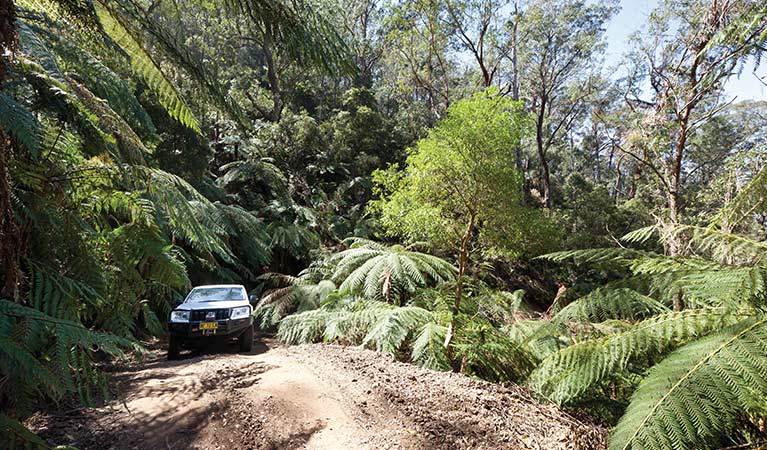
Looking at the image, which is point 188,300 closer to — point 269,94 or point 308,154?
point 308,154

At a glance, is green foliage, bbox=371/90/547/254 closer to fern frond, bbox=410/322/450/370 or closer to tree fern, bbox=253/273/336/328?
fern frond, bbox=410/322/450/370

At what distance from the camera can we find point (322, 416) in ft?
8.88

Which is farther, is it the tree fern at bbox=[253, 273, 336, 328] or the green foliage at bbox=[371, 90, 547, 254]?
the tree fern at bbox=[253, 273, 336, 328]

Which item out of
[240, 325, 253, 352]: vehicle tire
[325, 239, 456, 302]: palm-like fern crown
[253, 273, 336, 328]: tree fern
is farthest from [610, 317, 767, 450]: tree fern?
[253, 273, 336, 328]: tree fern

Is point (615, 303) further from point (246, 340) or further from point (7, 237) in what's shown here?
point (246, 340)

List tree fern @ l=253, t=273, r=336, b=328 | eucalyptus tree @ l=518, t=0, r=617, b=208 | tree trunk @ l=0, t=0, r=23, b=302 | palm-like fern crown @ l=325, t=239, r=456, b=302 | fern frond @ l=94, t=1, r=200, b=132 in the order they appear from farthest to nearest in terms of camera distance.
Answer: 1. eucalyptus tree @ l=518, t=0, r=617, b=208
2. tree fern @ l=253, t=273, r=336, b=328
3. palm-like fern crown @ l=325, t=239, r=456, b=302
4. fern frond @ l=94, t=1, r=200, b=132
5. tree trunk @ l=0, t=0, r=23, b=302

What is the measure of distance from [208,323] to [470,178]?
4310mm

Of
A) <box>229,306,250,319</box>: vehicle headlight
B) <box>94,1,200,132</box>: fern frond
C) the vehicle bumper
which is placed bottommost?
the vehicle bumper

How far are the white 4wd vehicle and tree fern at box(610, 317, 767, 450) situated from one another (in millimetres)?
5569

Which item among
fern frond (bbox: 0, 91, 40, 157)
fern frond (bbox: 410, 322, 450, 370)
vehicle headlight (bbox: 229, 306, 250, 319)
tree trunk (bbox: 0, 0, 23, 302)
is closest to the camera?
fern frond (bbox: 0, 91, 40, 157)

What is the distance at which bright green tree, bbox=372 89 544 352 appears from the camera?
493 cm

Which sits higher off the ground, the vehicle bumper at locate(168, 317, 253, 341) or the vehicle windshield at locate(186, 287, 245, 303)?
the vehicle windshield at locate(186, 287, 245, 303)

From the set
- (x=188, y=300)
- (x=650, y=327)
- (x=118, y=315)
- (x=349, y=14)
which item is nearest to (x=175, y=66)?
(x=118, y=315)

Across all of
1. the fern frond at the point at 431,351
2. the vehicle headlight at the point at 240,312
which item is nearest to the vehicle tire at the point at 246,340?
the vehicle headlight at the point at 240,312
